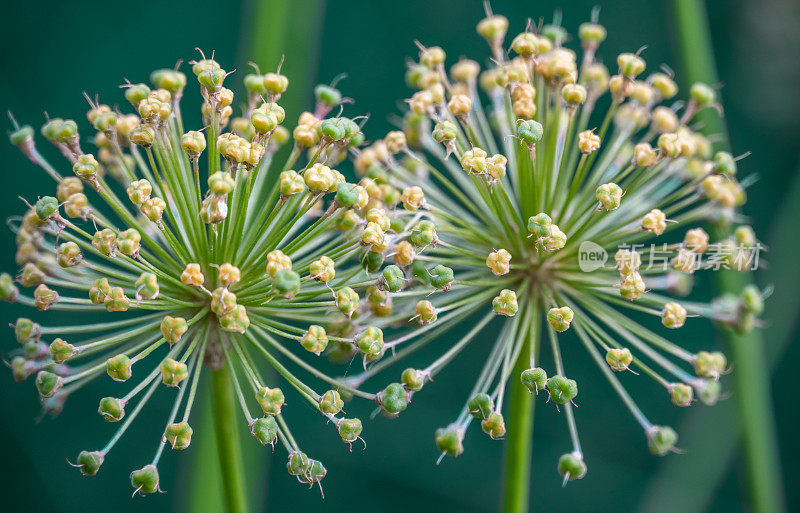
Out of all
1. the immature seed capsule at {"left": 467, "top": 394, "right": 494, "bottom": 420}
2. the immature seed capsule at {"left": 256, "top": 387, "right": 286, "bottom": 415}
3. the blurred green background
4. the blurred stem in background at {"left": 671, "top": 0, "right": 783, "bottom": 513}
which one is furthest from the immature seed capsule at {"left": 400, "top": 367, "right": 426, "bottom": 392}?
the blurred green background

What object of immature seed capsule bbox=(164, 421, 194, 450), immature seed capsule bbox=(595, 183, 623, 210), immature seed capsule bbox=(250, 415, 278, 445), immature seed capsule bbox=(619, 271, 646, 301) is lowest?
immature seed capsule bbox=(164, 421, 194, 450)

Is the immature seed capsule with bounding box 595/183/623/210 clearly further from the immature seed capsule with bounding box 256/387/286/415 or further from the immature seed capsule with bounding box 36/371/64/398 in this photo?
the immature seed capsule with bounding box 36/371/64/398

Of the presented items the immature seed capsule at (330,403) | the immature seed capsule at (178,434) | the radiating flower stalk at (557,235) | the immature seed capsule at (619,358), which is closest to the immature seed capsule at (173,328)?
the immature seed capsule at (178,434)

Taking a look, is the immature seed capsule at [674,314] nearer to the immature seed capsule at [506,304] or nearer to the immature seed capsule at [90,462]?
the immature seed capsule at [506,304]

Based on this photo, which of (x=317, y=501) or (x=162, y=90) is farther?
(x=317, y=501)

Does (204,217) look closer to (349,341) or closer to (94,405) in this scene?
(349,341)

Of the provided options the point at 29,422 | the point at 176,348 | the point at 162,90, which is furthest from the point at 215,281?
the point at 29,422

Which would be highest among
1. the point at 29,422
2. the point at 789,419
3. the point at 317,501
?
the point at 789,419
